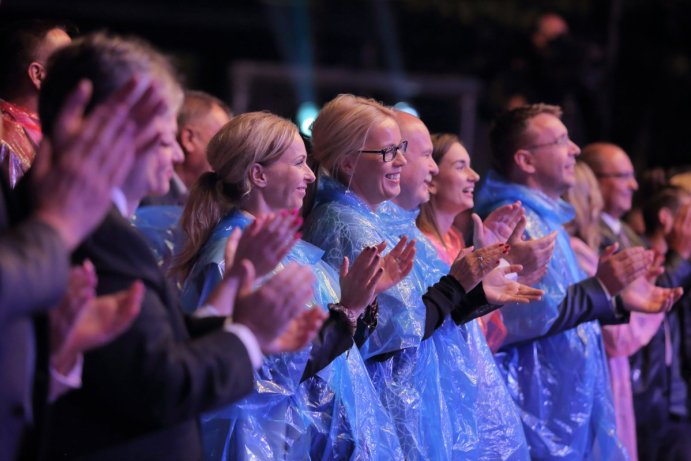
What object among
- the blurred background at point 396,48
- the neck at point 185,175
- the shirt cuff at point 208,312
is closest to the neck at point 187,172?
the neck at point 185,175

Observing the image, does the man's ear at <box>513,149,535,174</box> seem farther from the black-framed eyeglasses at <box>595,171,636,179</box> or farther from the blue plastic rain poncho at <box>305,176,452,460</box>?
the blue plastic rain poncho at <box>305,176,452,460</box>

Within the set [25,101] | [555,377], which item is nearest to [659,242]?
[555,377]

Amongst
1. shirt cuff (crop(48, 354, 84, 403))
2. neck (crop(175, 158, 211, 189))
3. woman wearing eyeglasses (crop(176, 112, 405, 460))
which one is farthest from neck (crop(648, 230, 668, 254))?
shirt cuff (crop(48, 354, 84, 403))

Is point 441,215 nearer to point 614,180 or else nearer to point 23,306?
point 614,180

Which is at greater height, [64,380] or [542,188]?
[64,380]

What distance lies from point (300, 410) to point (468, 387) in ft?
2.24

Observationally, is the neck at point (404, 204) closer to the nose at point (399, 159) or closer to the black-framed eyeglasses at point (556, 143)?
the nose at point (399, 159)

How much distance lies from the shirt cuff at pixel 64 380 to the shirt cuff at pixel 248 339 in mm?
257

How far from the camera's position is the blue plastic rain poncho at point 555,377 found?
12.1 feet

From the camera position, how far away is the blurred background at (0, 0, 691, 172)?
26.9 ft

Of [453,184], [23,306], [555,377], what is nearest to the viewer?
[23,306]

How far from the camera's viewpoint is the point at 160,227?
3703 millimetres

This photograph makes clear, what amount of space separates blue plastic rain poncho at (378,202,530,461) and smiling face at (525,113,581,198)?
2.91 ft

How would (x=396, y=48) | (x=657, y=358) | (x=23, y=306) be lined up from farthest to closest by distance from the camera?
1. (x=396, y=48)
2. (x=657, y=358)
3. (x=23, y=306)
